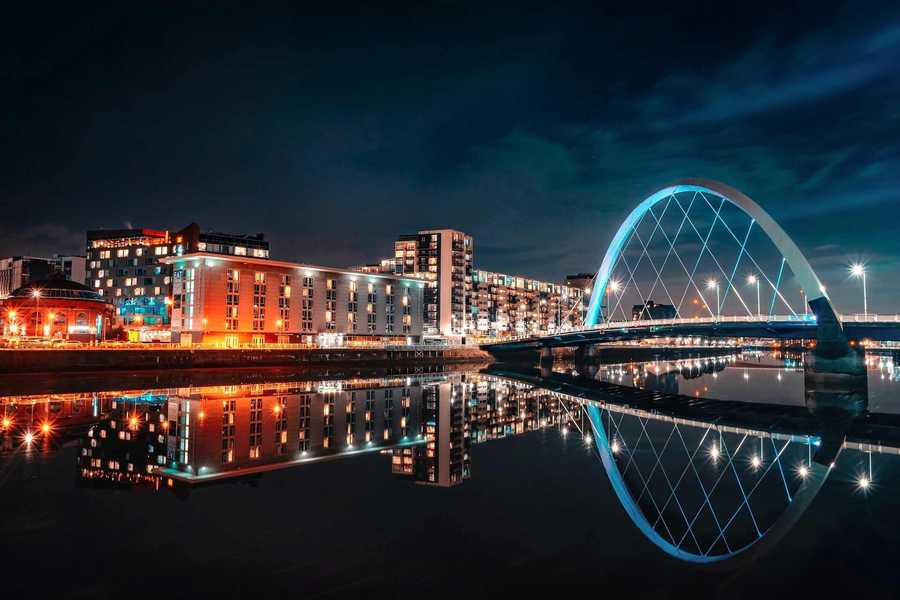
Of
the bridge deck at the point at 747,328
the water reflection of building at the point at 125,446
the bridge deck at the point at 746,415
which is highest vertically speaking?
the bridge deck at the point at 747,328

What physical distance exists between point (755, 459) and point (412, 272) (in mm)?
128718

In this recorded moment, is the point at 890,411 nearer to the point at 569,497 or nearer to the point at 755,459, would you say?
the point at 755,459

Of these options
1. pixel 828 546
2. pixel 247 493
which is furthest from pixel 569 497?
pixel 247 493

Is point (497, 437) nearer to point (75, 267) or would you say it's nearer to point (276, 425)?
point (276, 425)

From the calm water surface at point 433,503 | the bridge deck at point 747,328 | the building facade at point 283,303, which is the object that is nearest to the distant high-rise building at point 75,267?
the building facade at point 283,303

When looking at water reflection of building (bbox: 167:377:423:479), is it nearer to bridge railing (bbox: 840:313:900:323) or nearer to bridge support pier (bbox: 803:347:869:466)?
bridge support pier (bbox: 803:347:869:466)

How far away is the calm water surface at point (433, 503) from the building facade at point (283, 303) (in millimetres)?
44774

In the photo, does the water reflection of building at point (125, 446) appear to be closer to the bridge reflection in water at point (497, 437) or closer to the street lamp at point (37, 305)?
the bridge reflection in water at point (497, 437)

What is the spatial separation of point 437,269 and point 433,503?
134 metres

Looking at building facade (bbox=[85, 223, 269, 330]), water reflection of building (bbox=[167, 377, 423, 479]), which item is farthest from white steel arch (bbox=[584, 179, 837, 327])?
building facade (bbox=[85, 223, 269, 330])

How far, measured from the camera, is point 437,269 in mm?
148875

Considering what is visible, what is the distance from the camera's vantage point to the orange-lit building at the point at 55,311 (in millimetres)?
81375

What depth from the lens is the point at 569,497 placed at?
17125 millimetres

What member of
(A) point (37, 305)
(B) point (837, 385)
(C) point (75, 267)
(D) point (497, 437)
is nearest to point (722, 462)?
(D) point (497, 437)
